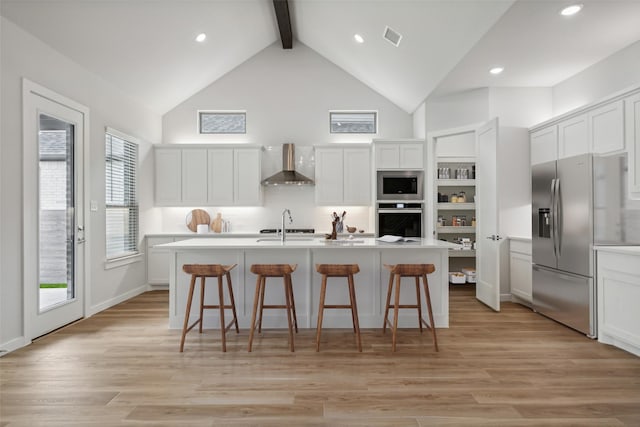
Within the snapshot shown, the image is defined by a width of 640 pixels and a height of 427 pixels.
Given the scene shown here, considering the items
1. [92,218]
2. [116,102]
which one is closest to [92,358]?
[92,218]

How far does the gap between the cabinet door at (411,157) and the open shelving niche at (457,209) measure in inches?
26.3

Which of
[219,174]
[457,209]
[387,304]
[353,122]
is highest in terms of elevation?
[353,122]

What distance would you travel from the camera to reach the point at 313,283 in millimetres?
3713

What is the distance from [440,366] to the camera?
2795 mm

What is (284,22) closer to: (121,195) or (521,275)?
(121,195)

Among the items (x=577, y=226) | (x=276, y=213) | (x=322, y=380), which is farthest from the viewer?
(x=276, y=213)

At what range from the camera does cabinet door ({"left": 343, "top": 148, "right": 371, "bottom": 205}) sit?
232 inches

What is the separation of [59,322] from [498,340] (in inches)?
178

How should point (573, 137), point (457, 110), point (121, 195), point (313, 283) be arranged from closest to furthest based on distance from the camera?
point (313, 283) < point (573, 137) < point (121, 195) < point (457, 110)

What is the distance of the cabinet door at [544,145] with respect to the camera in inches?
174

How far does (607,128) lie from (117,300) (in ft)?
20.4

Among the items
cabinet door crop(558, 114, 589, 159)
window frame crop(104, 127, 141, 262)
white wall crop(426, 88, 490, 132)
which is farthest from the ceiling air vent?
window frame crop(104, 127, 141, 262)

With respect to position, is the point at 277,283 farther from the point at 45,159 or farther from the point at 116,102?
the point at 116,102

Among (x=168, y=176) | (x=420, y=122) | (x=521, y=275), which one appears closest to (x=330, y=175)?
(x=420, y=122)
